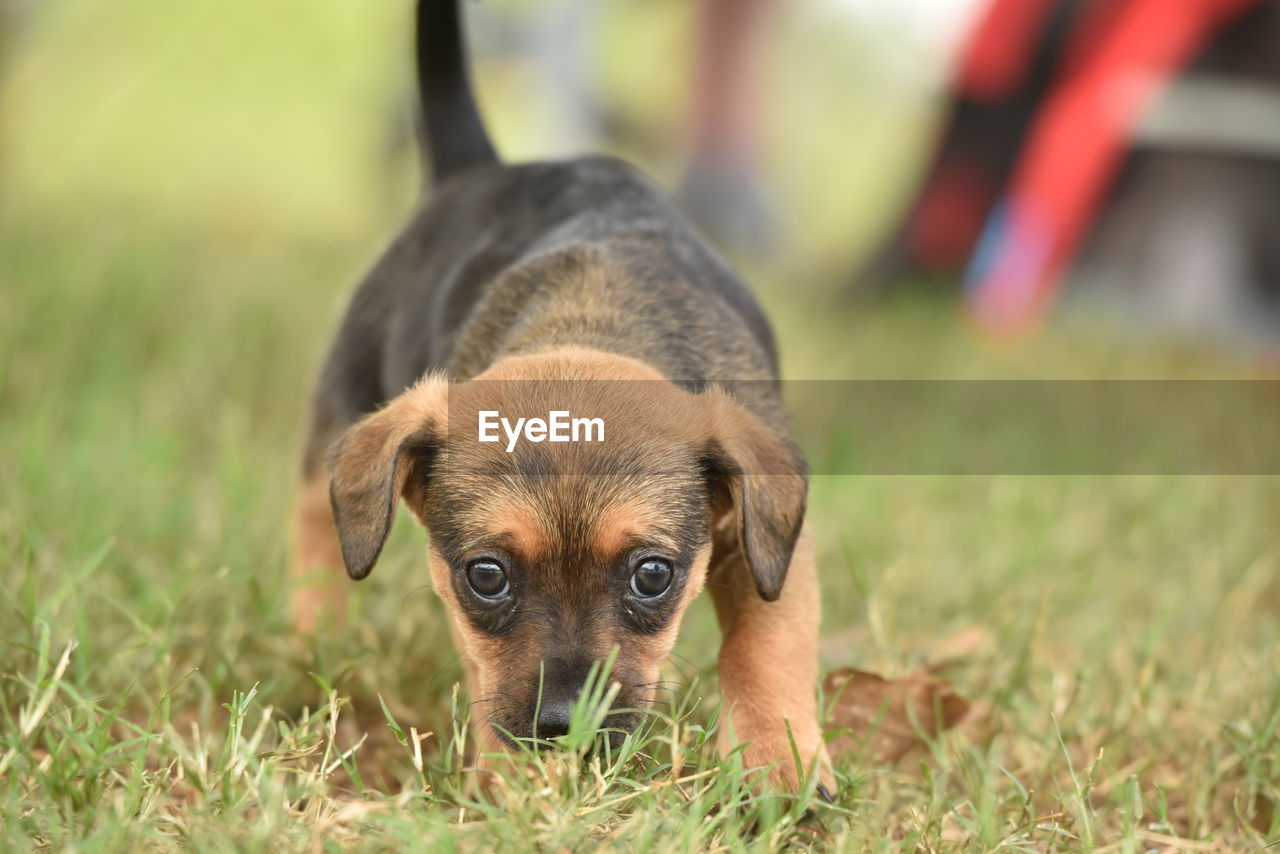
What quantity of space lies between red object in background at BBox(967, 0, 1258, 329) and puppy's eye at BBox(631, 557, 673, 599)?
6310 millimetres

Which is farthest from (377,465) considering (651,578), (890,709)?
(890,709)

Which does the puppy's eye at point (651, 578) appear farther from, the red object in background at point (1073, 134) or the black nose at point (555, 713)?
the red object in background at point (1073, 134)

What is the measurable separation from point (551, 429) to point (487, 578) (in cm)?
34

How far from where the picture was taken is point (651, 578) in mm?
3008

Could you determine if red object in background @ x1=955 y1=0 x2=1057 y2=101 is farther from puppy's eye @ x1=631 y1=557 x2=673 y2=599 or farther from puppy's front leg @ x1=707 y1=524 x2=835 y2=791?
puppy's eye @ x1=631 y1=557 x2=673 y2=599

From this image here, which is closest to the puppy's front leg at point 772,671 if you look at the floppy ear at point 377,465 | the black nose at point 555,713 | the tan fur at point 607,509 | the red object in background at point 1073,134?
the tan fur at point 607,509

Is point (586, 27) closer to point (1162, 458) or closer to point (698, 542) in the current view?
point (1162, 458)

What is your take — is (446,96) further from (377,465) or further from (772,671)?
(772,671)

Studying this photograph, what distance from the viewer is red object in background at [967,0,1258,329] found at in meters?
8.41

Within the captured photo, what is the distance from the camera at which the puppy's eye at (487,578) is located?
2.97m

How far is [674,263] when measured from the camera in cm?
374

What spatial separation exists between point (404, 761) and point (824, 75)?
1265 cm

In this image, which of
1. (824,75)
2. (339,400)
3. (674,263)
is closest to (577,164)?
(674,263)

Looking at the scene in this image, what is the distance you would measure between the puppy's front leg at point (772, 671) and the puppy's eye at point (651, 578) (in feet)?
0.99
